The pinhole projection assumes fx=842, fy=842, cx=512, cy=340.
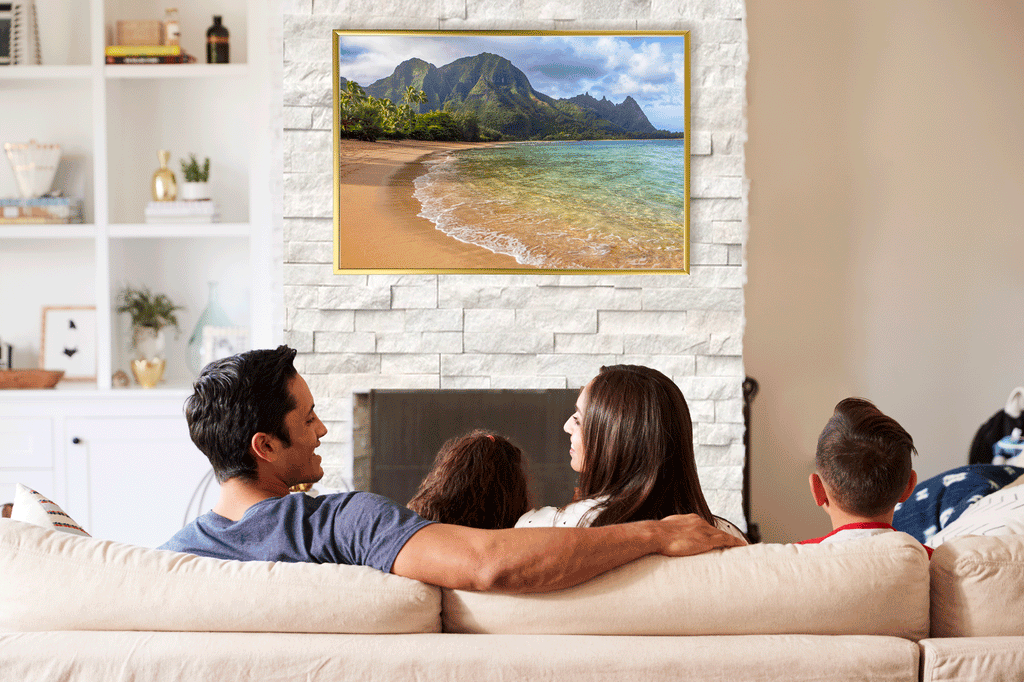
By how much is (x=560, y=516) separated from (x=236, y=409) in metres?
0.52

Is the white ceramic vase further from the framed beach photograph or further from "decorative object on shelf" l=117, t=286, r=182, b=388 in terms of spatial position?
the framed beach photograph

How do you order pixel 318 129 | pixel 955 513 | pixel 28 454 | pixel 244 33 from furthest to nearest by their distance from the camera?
pixel 244 33 < pixel 28 454 < pixel 318 129 < pixel 955 513

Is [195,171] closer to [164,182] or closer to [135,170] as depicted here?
[164,182]

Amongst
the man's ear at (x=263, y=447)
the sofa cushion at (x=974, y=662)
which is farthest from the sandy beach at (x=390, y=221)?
the sofa cushion at (x=974, y=662)

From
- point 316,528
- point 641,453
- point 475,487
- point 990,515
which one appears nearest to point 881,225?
point 990,515

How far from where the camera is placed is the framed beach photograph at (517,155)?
2.86m

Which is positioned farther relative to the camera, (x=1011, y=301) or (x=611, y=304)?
(x=1011, y=301)

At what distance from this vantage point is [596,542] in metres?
1.02

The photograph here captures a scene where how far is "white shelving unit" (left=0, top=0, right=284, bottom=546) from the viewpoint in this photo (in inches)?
121

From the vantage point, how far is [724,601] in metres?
1.01

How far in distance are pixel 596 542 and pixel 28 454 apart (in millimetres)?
2784

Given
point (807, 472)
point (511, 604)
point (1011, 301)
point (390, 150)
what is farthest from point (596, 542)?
point (1011, 301)

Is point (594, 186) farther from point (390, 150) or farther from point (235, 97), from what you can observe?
point (235, 97)

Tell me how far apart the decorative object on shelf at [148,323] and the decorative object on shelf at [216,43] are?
95 centimetres
